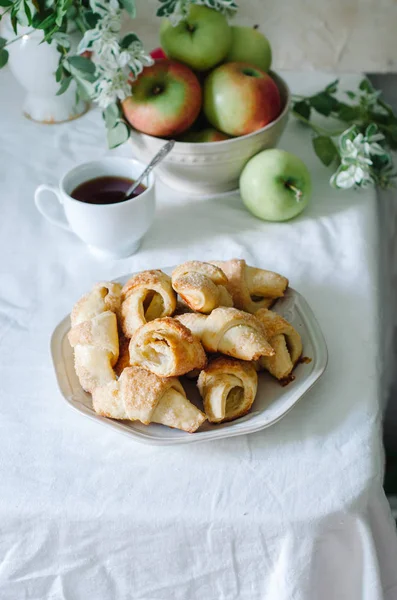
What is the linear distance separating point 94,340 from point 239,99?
0.41 metres

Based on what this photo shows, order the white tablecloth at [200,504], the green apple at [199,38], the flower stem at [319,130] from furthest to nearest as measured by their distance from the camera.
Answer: the flower stem at [319,130] → the green apple at [199,38] → the white tablecloth at [200,504]

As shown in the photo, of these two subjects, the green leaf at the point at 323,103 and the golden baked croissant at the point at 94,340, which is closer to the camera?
the golden baked croissant at the point at 94,340

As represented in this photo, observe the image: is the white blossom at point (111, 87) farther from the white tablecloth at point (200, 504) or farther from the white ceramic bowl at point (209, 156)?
the white tablecloth at point (200, 504)

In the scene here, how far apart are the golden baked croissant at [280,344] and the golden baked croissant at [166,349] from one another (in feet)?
0.22

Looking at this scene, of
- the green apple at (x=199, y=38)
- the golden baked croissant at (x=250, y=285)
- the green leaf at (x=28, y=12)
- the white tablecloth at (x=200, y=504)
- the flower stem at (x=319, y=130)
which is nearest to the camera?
the white tablecloth at (x=200, y=504)

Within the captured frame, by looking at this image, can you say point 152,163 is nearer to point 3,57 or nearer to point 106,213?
point 106,213

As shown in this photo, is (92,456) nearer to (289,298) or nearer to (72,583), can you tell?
(72,583)

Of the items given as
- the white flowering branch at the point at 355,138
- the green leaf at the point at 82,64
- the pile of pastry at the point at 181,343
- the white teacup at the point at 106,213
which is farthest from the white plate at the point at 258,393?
the green leaf at the point at 82,64

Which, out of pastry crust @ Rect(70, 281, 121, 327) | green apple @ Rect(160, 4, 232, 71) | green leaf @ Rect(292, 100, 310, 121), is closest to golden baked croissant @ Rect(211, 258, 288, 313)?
pastry crust @ Rect(70, 281, 121, 327)

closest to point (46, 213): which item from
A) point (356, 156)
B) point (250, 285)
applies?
point (250, 285)

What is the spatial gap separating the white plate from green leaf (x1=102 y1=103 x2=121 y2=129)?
31 centimetres

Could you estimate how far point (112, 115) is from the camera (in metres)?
0.84

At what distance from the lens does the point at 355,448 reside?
1.88 feet

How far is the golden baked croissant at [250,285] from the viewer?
0.65 meters
